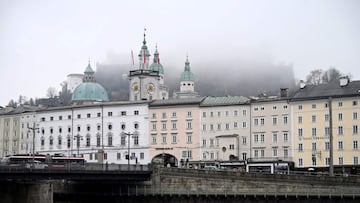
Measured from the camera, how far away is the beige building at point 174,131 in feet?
399

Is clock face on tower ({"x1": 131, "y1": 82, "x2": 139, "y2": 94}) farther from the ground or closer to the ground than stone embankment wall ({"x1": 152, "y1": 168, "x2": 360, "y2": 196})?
farther from the ground

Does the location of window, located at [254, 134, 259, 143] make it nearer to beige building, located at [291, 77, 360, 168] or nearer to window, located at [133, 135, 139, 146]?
beige building, located at [291, 77, 360, 168]

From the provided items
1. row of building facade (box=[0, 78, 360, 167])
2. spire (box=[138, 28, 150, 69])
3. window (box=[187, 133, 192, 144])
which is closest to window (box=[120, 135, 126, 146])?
row of building facade (box=[0, 78, 360, 167])

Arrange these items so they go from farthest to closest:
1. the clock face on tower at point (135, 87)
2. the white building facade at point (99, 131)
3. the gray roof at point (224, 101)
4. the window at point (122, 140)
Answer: the clock face on tower at point (135, 87) → the window at point (122, 140) → the white building facade at point (99, 131) → the gray roof at point (224, 101)

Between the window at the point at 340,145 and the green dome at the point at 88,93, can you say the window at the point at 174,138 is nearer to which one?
the window at the point at 340,145

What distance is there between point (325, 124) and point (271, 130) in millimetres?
9419

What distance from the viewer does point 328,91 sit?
109 m

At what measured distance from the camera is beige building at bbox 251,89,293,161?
112 m

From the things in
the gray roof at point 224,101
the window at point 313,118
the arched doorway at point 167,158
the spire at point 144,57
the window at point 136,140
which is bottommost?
the arched doorway at point 167,158

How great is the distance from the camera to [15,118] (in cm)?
14450

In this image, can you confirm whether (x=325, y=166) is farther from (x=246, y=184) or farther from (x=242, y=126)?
(x=246, y=184)

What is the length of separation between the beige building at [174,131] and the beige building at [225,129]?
4.62ft

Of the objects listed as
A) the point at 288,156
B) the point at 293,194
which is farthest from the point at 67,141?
the point at 293,194

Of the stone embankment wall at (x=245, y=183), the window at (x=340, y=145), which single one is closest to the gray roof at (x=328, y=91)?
the window at (x=340, y=145)
